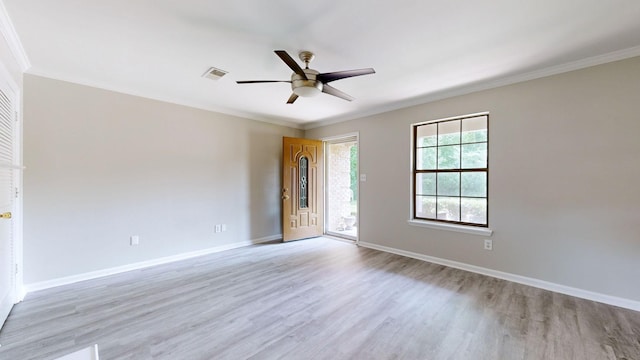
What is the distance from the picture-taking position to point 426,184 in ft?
13.5

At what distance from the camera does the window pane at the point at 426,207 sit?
403 cm

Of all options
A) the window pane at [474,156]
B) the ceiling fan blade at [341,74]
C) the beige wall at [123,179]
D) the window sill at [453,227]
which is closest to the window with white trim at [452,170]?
the window pane at [474,156]

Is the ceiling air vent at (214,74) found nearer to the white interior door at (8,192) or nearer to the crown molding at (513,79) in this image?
the white interior door at (8,192)

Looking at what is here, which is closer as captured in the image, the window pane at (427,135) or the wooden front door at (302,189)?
the window pane at (427,135)

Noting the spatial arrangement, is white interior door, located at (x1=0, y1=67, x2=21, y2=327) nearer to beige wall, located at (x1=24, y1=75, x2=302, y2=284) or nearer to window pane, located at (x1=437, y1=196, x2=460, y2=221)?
beige wall, located at (x1=24, y1=75, x2=302, y2=284)

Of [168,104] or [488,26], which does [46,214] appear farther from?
[488,26]

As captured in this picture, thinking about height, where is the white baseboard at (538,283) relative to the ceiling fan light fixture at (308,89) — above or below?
below

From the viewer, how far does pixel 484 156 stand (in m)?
3.48

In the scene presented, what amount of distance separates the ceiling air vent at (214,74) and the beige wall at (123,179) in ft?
4.06

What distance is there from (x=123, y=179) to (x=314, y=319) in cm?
316

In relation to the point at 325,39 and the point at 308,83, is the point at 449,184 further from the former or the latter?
the point at 325,39

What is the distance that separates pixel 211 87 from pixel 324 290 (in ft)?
9.88

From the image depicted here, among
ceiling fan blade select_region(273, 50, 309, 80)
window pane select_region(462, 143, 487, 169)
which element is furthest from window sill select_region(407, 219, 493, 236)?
ceiling fan blade select_region(273, 50, 309, 80)

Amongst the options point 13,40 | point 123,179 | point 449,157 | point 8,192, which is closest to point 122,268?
point 123,179
